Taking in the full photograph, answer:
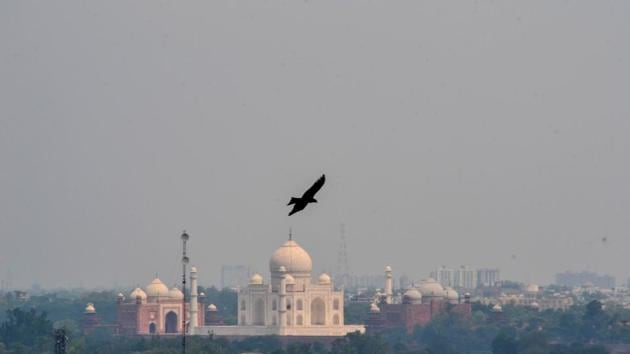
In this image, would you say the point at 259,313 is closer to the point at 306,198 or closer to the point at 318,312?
the point at 318,312

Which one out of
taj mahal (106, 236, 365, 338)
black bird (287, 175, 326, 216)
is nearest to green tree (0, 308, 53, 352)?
taj mahal (106, 236, 365, 338)

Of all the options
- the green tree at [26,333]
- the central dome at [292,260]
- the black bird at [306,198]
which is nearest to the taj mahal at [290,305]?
the central dome at [292,260]

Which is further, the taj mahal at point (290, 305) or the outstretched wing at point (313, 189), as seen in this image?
the taj mahal at point (290, 305)

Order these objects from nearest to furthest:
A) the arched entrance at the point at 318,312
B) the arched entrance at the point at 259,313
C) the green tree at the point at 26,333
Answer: the green tree at the point at 26,333 → the arched entrance at the point at 318,312 → the arched entrance at the point at 259,313

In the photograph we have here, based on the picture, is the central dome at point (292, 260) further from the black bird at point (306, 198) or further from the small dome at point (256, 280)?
the black bird at point (306, 198)

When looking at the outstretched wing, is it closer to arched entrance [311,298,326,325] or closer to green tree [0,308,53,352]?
green tree [0,308,53,352]

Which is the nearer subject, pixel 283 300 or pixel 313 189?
pixel 313 189

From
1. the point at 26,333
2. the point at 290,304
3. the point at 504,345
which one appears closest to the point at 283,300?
the point at 290,304
